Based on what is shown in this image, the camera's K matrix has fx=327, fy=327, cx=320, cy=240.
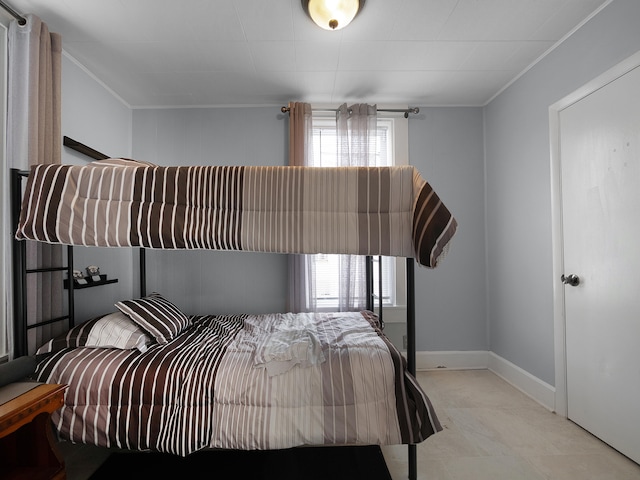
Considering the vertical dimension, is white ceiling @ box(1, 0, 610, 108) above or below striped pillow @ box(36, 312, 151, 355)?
above

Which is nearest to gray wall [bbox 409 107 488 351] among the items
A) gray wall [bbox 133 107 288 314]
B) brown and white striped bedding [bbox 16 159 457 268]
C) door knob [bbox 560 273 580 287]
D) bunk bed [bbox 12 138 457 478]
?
door knob [bbox 560 273 580 287]

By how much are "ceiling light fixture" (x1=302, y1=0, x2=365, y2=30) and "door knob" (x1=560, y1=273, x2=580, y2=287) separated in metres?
2.16

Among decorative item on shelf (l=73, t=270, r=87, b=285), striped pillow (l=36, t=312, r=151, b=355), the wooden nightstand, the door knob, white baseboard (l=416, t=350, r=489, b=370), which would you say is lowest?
white baseboard (l=416, t=350, r=489, b=370)

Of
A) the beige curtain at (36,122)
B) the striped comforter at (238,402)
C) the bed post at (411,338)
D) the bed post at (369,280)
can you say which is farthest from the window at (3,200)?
the bed post at (369,280)

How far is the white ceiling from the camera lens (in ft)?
6.30

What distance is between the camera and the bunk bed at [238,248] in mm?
1515

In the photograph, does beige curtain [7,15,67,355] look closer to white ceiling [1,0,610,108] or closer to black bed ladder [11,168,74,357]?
black bed ladder [11,168,74,357]

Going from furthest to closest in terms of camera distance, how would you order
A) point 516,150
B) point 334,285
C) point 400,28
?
point 334,285 < point 516,150 < point 400,28

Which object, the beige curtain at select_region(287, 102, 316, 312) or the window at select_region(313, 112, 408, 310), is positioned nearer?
the beige curtain at select_region(287, 102, 316, 312)

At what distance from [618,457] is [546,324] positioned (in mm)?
845

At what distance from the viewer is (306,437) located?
1502mm

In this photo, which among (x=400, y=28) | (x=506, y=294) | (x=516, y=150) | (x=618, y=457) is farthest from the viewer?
(x=506, y=294)

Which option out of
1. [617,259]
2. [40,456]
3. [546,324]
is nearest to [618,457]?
[546,324]

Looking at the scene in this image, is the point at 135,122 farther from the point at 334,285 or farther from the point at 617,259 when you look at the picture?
the point at 617,259
